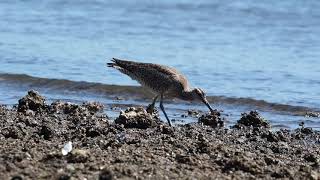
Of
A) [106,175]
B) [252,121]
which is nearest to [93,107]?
[252,121]

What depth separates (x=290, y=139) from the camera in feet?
32.0

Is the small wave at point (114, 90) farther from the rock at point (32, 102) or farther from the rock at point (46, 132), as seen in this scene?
the rock at point (46, 132)

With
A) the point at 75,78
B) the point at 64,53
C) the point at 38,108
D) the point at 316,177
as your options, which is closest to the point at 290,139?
the point at 316,177

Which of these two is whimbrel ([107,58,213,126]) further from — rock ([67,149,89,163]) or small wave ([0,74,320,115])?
rock ([67,149,89,163])

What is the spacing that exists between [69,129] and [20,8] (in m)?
15.4

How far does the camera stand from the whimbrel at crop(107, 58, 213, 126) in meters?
10.6

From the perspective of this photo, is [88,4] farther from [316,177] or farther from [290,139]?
[316,177]

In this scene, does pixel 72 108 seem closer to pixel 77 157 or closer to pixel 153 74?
pixel 153 74

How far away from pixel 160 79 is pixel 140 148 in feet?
7.95

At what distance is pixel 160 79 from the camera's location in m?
Answer: 10.6

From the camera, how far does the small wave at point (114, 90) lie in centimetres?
1224

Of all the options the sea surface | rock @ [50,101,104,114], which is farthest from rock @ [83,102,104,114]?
the sea surface

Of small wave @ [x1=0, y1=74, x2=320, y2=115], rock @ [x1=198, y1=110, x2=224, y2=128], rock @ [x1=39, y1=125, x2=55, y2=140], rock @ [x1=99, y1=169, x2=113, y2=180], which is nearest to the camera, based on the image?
rock @ [x1=99, y1=169, x2=113, y2=180]

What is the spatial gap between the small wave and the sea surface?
0.02 meters
